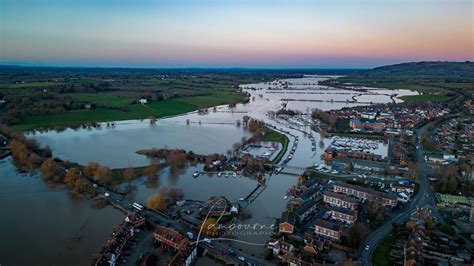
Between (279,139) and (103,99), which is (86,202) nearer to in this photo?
(279,139)

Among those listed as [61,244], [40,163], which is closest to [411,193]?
[61,244]

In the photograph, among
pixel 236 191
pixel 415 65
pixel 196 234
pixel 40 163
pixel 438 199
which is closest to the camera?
pixel 196 234

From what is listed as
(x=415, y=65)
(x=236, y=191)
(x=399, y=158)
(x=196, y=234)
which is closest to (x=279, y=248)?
(x=196, y=234)

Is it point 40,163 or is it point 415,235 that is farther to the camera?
point 40,163

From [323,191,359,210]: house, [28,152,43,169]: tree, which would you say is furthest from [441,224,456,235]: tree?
[28,152,43,169]: tree

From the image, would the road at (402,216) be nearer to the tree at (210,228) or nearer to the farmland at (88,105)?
the tree at (210,228)

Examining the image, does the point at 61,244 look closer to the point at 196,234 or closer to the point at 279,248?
the point at 196,234

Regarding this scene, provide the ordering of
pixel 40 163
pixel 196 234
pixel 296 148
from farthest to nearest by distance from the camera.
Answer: pixel 296 148 < pixel 40 163 < pixel 196 234
